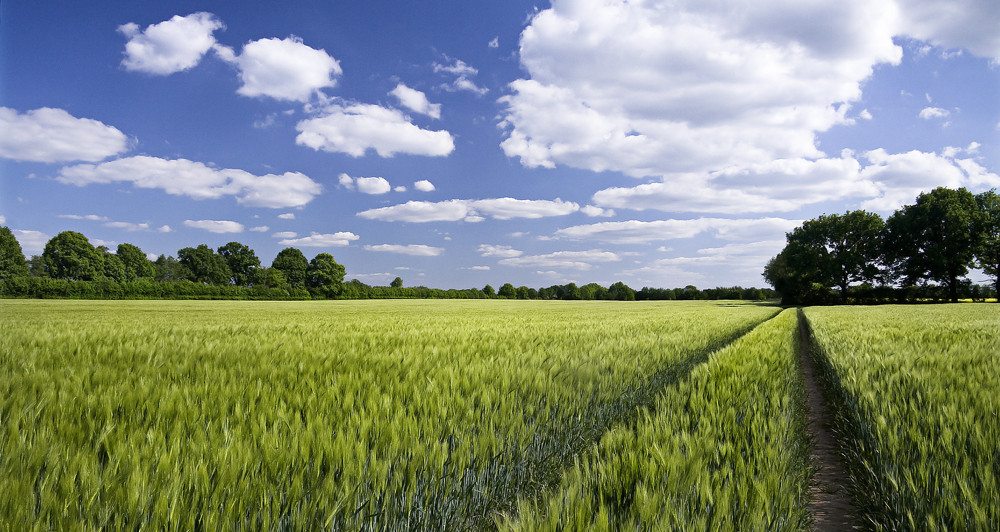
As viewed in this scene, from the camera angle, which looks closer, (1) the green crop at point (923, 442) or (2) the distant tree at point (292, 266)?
(1) the green crop at point (923, 442)

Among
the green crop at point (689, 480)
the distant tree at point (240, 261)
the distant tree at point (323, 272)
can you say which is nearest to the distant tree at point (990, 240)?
the green crop at point (689, 480)

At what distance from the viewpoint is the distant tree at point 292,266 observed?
78.7m

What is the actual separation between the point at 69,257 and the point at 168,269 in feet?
123

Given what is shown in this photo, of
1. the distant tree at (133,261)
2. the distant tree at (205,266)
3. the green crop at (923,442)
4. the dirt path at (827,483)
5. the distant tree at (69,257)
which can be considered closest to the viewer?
the green crop at (923,442)

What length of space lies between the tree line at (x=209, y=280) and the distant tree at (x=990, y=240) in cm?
3649

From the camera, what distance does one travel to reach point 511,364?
4.23 m

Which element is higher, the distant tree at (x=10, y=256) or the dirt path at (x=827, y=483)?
the distant tree at (x=10, y=256)

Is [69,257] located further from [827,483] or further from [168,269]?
Answer: [827,483]

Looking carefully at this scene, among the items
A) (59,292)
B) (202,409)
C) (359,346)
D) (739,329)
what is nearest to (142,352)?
(359,346)

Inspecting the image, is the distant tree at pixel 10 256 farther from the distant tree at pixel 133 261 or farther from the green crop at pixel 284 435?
the green crop at pixel 284 435

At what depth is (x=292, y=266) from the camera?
7925cm

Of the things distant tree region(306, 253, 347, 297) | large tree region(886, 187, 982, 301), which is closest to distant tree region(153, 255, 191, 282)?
distant tree region(306, 253, 347, 297)

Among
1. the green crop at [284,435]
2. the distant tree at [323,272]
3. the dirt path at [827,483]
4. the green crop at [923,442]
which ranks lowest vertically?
the dirt path at [827,483]

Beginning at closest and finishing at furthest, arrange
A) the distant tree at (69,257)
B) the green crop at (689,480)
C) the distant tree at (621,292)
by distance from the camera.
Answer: the green crop at (689,480) → the distant tree at (69,257) → the distant tree at (621,292)
